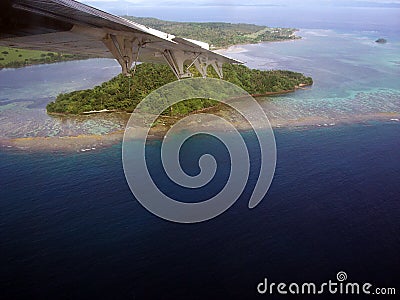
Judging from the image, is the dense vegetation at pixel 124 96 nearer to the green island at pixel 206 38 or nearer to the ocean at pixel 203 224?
the ocean at pixel 203 224

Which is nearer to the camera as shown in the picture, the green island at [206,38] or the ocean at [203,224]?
the ocean at [203,224]

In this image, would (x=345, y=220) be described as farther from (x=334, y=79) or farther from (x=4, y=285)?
(x=334, y=79)

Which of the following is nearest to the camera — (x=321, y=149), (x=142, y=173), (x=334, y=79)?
(x=142, y=173)

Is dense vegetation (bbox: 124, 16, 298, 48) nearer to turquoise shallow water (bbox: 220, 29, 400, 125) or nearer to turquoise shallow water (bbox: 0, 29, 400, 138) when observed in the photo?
turquoise shallow water (bbox: 220, 29, 400, 125)

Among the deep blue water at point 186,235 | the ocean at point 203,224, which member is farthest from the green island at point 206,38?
the deep blue water at point 186,235

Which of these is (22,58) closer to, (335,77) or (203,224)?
(335,77)

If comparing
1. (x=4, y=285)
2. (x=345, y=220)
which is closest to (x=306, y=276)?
(x=345, y=220)

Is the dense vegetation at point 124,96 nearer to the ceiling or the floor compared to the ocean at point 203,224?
nearer to the ceiling
